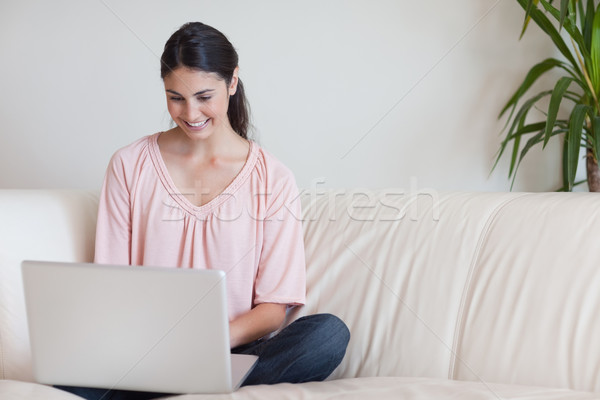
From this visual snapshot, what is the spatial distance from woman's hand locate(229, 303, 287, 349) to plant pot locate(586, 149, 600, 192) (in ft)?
3.61

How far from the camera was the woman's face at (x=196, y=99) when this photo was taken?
150cm

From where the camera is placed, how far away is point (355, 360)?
1.51 meters

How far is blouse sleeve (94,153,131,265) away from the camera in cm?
157

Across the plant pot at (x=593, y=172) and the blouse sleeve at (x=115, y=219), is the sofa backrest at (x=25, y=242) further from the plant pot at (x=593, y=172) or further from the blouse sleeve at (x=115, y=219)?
the plant pot at (x=593, y=172)

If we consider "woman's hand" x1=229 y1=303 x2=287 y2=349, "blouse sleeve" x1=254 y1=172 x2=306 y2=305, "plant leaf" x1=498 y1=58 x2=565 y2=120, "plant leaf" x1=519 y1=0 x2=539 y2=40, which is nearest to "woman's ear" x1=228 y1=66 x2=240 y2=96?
"blouse sleeve" x1=254 y1=172 x2=306 y2=305

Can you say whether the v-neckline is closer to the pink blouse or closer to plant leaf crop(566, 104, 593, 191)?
the pink blouse

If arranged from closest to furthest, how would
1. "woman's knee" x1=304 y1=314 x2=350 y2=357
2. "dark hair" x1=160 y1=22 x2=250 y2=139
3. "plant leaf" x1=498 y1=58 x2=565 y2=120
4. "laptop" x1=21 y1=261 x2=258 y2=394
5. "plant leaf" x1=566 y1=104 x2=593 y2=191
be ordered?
"laptop" x1=21 y1=261 x2=258 y2=394
"woman's knee" x1=304 y1=314 x2=350 y2=357
"dark hair" x1=160 y1=22 x2=250 y2=139
"plant leaf" x1=566 y1=104 x2=593 y2=191
"plant leaf" x1=498 y1=58 x2=565 y2=120

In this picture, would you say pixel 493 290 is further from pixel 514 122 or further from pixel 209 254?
pixel 514 122

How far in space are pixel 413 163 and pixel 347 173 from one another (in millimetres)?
232

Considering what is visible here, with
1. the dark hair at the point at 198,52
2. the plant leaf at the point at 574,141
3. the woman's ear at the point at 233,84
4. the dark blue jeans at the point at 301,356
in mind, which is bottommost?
the dark blue jeans at the point at 301,356

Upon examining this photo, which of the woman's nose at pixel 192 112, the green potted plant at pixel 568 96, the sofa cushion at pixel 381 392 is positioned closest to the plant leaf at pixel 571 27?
the green potted plant at pixel 568 96

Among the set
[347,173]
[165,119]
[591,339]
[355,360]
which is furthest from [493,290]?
[165,119]

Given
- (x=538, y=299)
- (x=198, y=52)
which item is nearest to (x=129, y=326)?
(x=198, y=52)

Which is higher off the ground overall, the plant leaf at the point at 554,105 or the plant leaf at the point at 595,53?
the plant leaf at the point at 595,53
